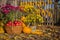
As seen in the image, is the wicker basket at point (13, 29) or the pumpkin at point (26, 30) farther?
the pumpkin at point (26, 30)

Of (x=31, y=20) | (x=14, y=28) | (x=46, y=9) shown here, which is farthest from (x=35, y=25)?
(x=46, y=9)

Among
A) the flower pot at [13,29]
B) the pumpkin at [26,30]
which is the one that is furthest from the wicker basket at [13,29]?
the pumpkin at [26,30]

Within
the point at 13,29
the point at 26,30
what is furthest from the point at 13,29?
the point at 26,30

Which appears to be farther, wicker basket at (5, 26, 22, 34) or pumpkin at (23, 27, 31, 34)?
pumpkin at (23, 27, 31, 34)

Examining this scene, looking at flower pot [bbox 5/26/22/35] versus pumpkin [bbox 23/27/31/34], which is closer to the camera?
flower pot [bbox 5/26/22/35]

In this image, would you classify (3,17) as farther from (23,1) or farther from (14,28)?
(23,1)

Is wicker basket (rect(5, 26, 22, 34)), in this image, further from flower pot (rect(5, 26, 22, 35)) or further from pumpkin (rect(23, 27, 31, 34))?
pumpkin (rect(23, 27, 31, 34))

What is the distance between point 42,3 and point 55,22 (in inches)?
37.8

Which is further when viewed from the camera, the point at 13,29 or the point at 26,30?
the point at 26,30

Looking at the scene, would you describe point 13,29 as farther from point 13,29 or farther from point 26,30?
point 26,30

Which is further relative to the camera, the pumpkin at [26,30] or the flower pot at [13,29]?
the pumpkin at [26,30]

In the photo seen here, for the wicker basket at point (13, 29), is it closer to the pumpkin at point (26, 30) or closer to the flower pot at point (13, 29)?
the flower pot at point (13, 29)

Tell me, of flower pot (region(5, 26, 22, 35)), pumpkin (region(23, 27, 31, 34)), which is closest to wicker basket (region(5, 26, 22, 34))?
flower pot (region(5, 26, 22, 35))

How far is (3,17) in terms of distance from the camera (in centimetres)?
734
